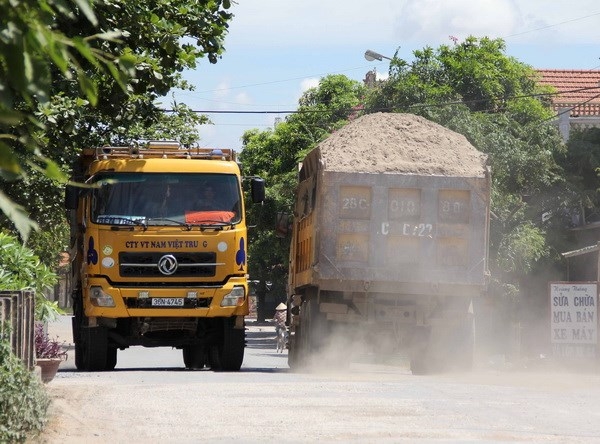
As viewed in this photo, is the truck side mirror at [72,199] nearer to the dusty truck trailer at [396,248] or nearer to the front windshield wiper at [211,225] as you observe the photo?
the front windshield wiper at [211,225]

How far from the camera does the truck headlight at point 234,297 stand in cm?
1952

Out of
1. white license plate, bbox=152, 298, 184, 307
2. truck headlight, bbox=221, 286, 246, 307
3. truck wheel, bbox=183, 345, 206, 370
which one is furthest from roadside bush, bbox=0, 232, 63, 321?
truck wheel, bbox=183, 345, 206, 370

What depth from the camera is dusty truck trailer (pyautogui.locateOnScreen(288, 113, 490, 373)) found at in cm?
1948

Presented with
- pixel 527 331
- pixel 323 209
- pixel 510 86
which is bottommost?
pixel 527 331

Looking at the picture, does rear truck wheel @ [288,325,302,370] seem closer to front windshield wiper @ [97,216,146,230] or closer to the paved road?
the paved road

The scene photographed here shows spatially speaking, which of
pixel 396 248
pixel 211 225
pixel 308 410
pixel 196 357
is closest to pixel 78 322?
pixel 211 225

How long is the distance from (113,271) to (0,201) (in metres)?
15.9

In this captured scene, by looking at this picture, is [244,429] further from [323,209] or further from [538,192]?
[538,192]

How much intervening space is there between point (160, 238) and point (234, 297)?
1.40 meters

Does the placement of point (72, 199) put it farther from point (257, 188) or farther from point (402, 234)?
point (402, 234)

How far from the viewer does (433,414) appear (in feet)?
39.8

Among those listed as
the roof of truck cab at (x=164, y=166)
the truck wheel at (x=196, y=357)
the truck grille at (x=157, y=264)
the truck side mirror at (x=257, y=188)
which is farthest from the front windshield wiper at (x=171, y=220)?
the truck wheel at (x=196, y=357)

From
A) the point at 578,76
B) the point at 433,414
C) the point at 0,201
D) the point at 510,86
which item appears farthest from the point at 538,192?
the point at 0,201

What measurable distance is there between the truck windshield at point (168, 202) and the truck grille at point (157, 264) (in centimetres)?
49
